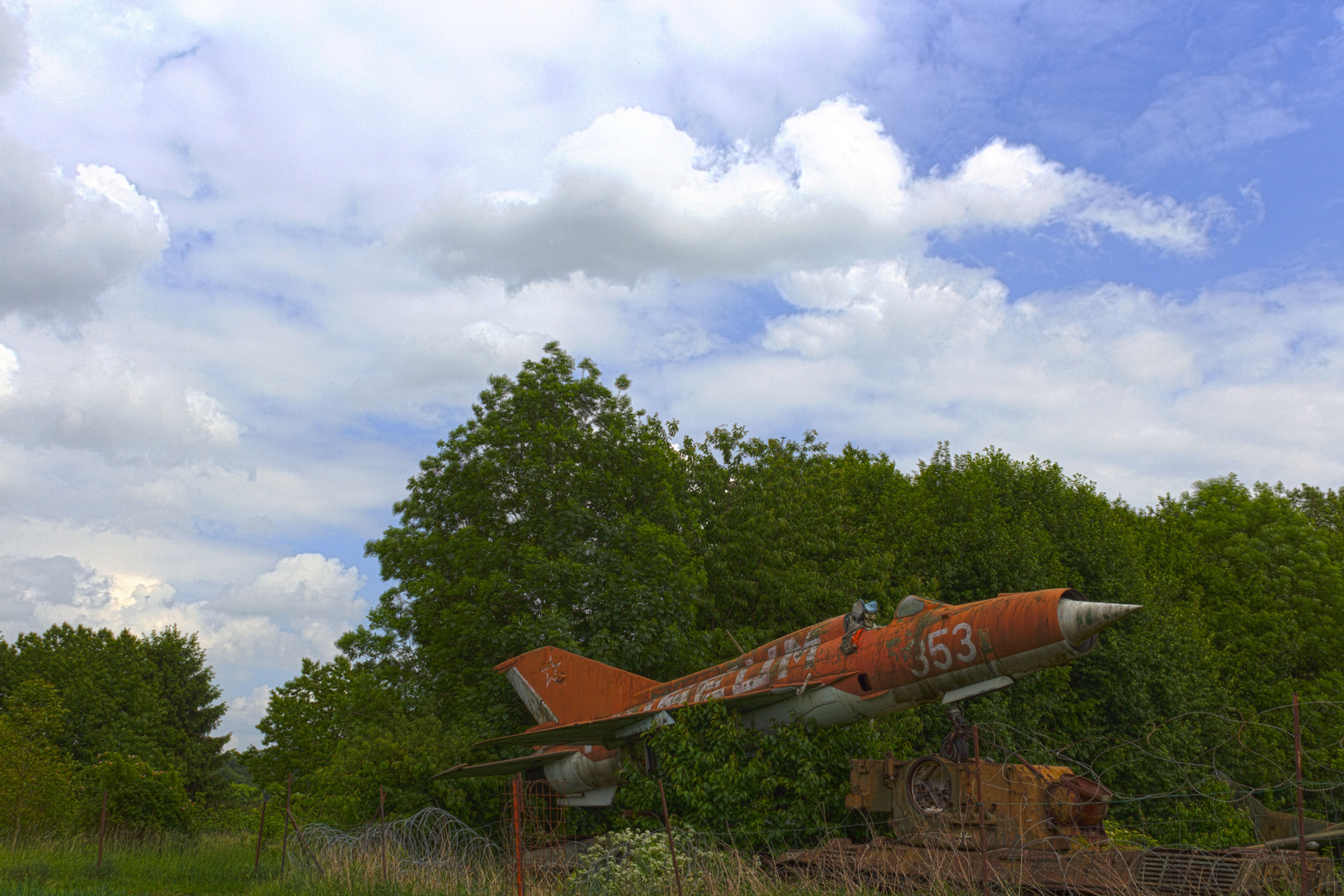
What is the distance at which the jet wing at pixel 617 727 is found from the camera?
43.1 ft

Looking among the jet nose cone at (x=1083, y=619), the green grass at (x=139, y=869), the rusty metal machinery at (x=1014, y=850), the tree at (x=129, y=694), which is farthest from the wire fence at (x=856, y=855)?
the tree at (x=129, y=694)

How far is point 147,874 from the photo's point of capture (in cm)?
1446

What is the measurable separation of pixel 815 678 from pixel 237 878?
33.3 feet

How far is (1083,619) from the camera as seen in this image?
10047 mm

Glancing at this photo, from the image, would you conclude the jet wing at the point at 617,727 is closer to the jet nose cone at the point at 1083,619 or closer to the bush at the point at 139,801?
the jet nose cone at the point at 1083,619

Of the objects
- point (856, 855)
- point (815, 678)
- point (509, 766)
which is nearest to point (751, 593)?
point (509, 766)

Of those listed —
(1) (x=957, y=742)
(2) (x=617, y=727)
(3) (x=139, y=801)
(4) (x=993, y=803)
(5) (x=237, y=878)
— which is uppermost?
(2) (x=617, y=727)

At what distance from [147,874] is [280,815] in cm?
589

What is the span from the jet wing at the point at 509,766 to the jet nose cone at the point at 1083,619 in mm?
9712

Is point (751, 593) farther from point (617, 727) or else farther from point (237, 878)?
point (237, 878)

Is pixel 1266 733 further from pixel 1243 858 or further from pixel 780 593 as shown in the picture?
pixel 1243 858

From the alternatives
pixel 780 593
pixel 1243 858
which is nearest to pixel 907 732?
pixel 780 593

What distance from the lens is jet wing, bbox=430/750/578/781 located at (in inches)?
632

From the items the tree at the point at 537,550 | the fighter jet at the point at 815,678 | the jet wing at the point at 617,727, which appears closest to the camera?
the fighter jet at the point at 815,678
